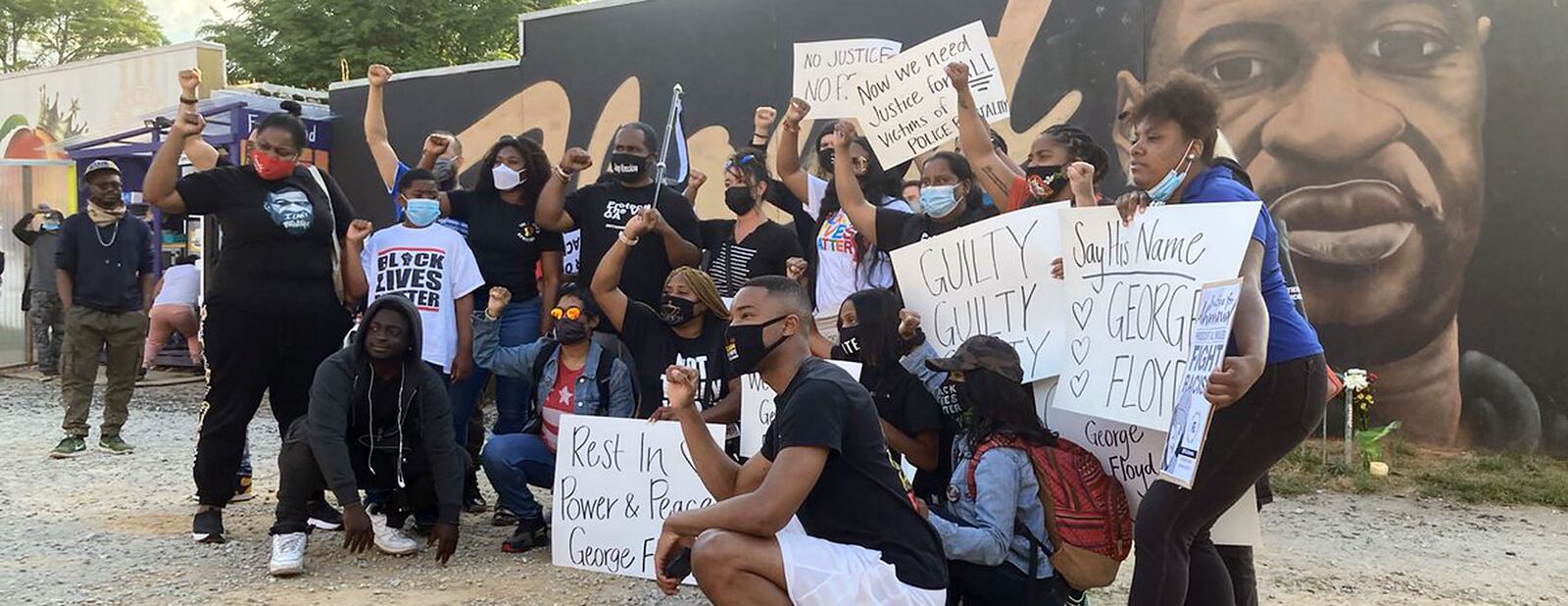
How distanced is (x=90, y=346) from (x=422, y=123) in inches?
204

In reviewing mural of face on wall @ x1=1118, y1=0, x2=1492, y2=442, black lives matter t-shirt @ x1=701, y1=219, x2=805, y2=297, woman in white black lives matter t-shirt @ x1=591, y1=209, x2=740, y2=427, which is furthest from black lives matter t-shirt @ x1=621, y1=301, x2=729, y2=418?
mural of face on wall @ x1=1118, y1=0, x2=1492, y2=442

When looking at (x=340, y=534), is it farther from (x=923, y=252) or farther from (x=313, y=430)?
(x=923, y=252)

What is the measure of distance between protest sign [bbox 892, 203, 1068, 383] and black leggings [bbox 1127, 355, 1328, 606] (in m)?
0.85

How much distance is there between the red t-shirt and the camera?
18.3ft

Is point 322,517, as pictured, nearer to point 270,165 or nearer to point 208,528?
point 208,528

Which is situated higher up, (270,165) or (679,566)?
(270,165)

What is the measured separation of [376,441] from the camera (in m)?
5.41

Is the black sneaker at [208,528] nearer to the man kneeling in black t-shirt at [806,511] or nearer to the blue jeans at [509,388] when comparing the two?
the blue jeans at [509,388]

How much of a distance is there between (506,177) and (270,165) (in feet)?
3.52

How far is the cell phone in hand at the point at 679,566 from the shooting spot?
3719 mm

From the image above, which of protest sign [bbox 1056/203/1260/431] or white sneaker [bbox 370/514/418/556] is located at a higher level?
protest sign [bbox 1056/203/1260/431]

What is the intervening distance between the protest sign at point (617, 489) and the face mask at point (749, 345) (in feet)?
3.47

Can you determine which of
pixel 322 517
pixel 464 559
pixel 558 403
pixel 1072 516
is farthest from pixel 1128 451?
pixel 322 517

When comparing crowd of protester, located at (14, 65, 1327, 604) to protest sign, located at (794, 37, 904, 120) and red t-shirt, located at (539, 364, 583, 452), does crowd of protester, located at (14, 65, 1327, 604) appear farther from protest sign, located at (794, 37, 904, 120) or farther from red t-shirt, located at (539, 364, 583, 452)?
protest sign, located at (794, 37, 904, 120)
